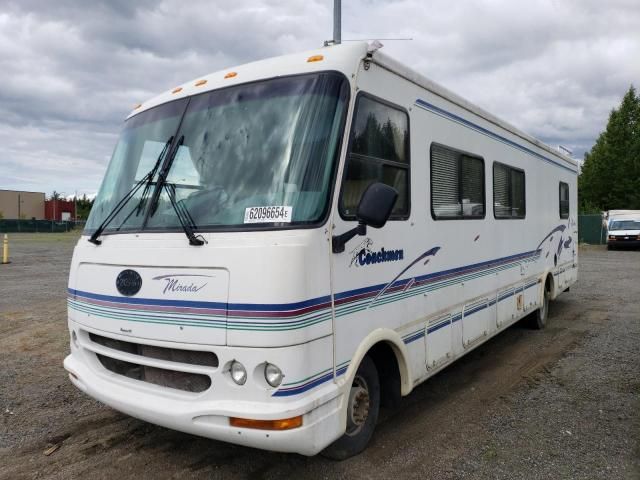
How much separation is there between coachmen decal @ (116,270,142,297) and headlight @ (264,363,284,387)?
1.05 metres

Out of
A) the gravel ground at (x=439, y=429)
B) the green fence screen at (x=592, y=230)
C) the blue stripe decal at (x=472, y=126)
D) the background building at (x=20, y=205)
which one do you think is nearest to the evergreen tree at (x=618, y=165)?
the green fence screen at (x=592, y=230)

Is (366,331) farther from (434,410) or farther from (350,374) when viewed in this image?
(434,410)

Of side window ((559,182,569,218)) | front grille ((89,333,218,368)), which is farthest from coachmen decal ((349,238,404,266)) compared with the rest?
side window ((559,182,569,218))

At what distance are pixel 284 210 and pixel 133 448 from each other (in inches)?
89.1

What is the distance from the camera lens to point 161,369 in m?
3.40

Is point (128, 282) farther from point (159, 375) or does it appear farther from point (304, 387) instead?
point (304, 387)

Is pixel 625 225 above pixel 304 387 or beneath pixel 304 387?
above

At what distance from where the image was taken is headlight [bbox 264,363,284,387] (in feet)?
9.68

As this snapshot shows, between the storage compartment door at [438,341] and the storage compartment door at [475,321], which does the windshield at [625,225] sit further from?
the storage compartment door at [438,341]

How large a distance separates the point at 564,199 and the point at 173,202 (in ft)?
25.6

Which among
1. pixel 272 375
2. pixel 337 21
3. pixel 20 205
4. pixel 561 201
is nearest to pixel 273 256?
pixel 272 375

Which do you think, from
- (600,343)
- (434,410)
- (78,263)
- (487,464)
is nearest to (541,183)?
(600,343)

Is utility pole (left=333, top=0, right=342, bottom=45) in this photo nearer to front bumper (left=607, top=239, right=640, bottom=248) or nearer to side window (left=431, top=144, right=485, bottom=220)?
side window (left=431, top=144, right=485, bottom=220)

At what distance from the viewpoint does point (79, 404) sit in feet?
16.1
